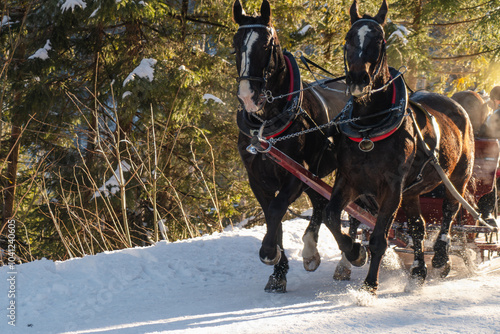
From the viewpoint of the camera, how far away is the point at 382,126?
14.0ft

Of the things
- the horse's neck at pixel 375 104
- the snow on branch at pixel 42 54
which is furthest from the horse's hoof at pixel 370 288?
the snow on branch at pixel 42 54

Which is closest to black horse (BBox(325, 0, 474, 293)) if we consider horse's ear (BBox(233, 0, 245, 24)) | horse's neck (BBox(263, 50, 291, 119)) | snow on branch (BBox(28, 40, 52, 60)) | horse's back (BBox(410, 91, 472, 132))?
horse's neck (BBox(263, 50, 291, 119))

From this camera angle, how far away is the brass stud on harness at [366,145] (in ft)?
14.0

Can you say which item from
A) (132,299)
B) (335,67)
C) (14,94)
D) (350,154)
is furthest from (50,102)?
(350,154)

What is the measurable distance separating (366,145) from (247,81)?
41.3 inches

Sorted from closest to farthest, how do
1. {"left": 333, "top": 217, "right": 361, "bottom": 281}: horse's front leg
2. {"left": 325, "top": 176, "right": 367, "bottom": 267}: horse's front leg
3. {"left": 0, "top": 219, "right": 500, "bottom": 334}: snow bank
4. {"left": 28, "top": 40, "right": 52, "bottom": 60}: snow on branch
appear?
1. {"left": 0, "top": 219, "right": 500, "bottom": 334}: snow bank
2. {"left": 325, "top": 176, "right": 367, "bottom": 267}: horse's front leg
3. {"left": 333, "top": 217, "right": 361, "bottom": 281}: horse's front leg
4. {"left": 28, "top": 40, "right": 52, "bottom": 60}: snow on branch

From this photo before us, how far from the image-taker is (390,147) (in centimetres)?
430

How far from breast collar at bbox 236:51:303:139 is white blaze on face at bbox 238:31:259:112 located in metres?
0.40

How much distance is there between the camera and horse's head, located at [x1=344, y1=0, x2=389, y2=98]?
12.9 feet

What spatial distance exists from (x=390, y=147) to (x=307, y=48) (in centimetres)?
986

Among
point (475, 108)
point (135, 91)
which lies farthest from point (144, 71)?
point (475, 108)

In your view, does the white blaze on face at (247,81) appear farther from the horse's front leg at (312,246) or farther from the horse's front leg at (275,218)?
the horse's front leg at (312,246)

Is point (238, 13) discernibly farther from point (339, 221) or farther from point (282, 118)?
point (339, 221)

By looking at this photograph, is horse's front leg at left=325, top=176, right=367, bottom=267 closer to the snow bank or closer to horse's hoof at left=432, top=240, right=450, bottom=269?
the snow bank
